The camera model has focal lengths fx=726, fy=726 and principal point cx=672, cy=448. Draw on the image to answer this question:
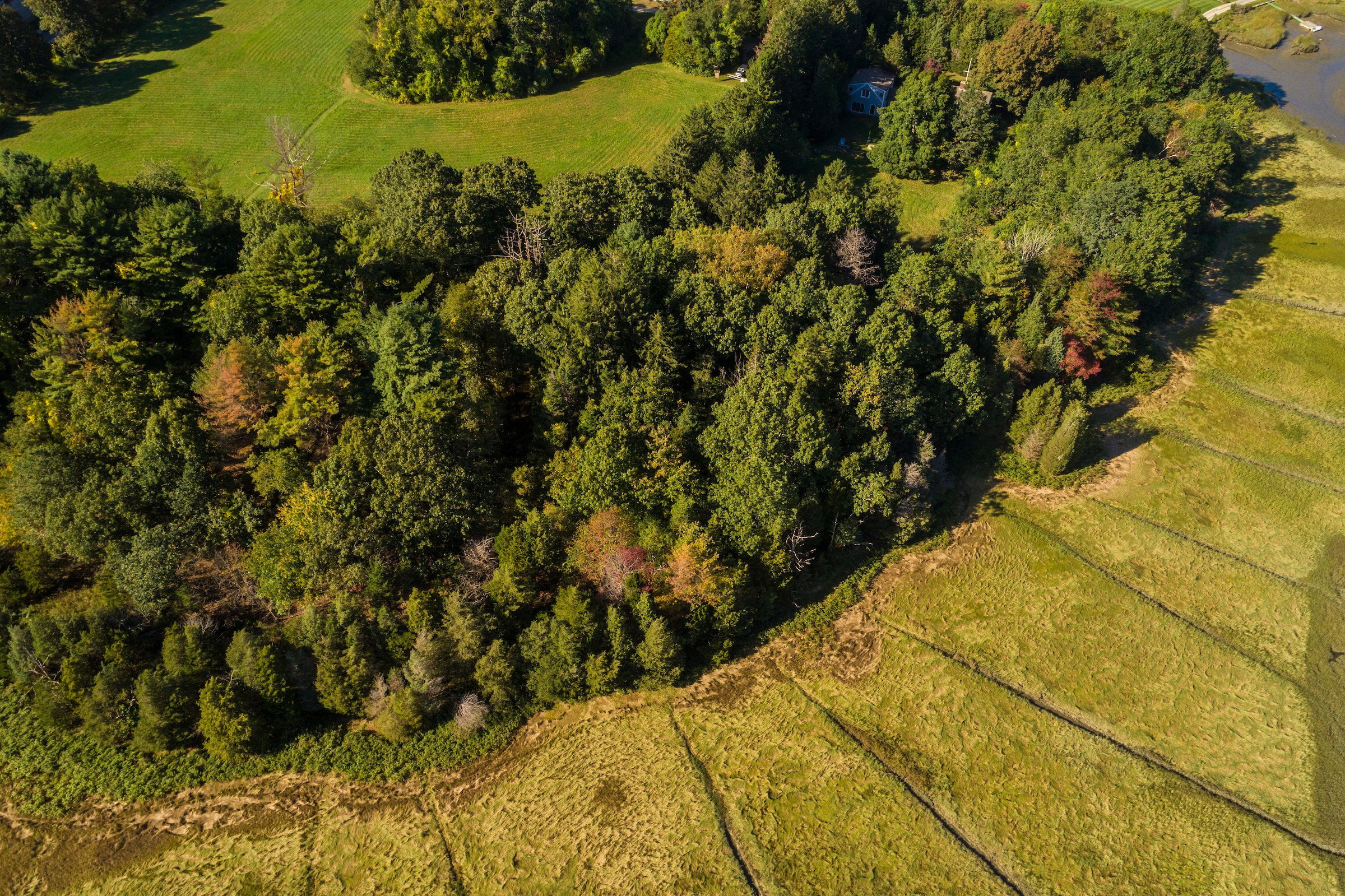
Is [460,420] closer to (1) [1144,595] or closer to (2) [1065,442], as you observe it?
(2) [1065,442]

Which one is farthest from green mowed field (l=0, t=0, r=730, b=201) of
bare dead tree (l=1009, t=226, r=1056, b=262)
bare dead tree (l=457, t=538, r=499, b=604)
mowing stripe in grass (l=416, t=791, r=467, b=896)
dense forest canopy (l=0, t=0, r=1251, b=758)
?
mowing stripe in grass (l=416, t=791, r=467, b=896)

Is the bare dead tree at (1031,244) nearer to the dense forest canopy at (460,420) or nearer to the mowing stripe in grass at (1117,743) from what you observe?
the dense forest canopy at (460,420)

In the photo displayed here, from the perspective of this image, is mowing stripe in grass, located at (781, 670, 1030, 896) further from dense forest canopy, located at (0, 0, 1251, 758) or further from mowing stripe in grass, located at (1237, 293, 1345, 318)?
mowing stripe in grass, located at (1237, 293, 1345, 318)

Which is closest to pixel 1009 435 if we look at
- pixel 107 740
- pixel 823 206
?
pixel 823 206

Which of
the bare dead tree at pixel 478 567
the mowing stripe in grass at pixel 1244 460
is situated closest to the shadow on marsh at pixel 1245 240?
the mowing stripe in grass at pixel 1244 460

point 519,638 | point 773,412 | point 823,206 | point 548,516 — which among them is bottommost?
point 519,638

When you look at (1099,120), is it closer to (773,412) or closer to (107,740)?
(773,412)
